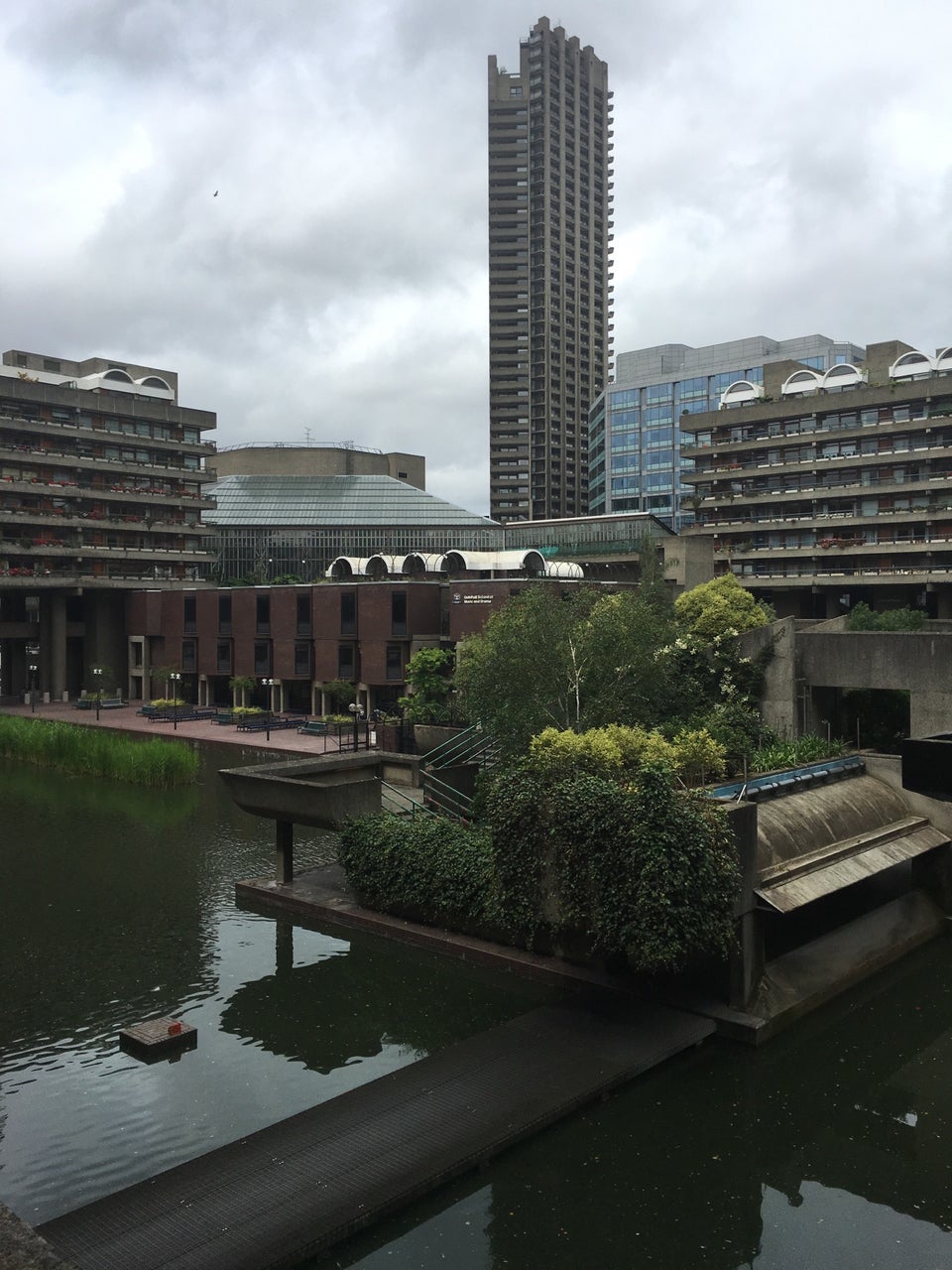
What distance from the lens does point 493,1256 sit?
1184cm

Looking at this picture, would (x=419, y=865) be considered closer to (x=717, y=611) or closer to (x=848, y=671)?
(x=848, y=671)

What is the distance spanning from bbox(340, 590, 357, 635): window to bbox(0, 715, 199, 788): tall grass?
61.9 ft

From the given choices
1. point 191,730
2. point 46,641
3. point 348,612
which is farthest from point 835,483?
point 46,641

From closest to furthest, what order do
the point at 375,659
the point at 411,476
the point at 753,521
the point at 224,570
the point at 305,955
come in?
the point at 305,955, the point at 375,659, the point at 753,521, the point at 224,570, the point at 411,476

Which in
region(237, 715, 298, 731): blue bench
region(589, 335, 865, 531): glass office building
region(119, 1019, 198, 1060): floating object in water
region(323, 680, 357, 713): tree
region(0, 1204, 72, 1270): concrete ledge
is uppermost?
region(589, 335, 865, 531): glass office building

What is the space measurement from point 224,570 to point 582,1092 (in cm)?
9011

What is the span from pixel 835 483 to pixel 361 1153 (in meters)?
70.6

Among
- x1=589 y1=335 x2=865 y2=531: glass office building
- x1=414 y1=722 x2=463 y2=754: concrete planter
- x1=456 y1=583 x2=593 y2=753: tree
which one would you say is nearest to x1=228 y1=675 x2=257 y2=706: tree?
x1=414 y1=722 x2=463 y2=754: concrete planter

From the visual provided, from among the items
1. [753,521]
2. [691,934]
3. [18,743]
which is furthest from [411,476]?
[691,934]

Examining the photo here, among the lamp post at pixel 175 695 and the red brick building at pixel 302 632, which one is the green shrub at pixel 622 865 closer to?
the red brick building at pixel 302 632

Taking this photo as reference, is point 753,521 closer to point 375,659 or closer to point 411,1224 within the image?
point 375,659

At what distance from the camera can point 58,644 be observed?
79.8m

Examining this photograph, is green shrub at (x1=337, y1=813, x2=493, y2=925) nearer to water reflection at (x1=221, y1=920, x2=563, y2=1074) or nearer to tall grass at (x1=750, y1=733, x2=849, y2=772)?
water reflection at (x1=221, y1=920, x2=563, y2=1074)

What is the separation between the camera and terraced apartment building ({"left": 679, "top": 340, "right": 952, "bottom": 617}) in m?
70.6
